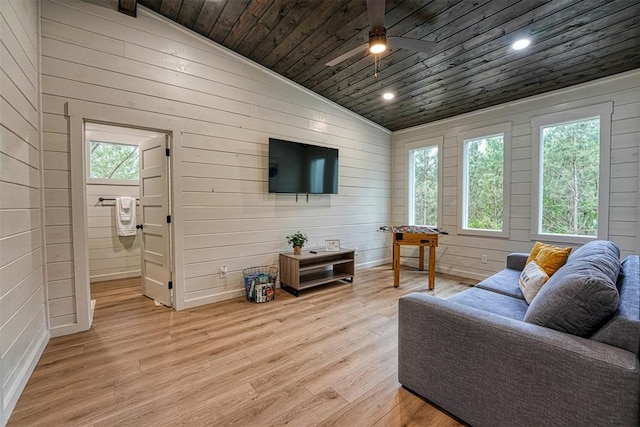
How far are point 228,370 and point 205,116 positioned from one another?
2.69 m

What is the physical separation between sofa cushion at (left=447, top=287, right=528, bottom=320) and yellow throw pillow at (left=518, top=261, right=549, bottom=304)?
98 millimetres

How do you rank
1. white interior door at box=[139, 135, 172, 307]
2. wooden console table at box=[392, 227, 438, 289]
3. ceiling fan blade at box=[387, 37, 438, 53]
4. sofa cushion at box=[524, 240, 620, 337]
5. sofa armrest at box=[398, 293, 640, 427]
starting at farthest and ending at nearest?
wooden console table at box=[392, 227, 438, 289] → white interior door at box=[139, 135, 172, 307] → ceiling fan blade at box=[387, 37, 438, 53] → sofa cushion at box=[524, 240, 620, 337] → sofa armrest at box=[398, 293, 640, 427]

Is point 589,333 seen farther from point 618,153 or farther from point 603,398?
point 618,153

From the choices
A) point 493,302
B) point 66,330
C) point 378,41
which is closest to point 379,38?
point 378,41

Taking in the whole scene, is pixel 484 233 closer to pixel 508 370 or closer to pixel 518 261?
pixel 518 261

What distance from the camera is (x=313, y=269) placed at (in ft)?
13.1

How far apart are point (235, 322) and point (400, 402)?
5.81 ft

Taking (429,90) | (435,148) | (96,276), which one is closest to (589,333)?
(429,90)

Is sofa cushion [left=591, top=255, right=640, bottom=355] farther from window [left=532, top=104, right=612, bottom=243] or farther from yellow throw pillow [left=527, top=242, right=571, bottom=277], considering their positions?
window [left=532, top=104, right=612, bottom=243]

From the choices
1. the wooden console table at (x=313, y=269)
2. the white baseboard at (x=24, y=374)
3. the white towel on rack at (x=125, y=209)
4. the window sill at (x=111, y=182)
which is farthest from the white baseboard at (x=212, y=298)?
the window sill at (x=111, y=182)

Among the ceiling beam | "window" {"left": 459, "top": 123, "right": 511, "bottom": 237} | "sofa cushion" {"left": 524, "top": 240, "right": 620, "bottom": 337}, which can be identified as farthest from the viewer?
"window" {"left": 459, "top": 123, "right": 511, "bottom": 237}

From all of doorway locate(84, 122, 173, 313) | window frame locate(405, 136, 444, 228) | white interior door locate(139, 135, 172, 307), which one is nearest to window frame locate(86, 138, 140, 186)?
doorway locate(84, 122, 173, 313)

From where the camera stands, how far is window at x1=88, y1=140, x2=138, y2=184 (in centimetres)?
448

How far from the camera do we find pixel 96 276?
14.4 ft
